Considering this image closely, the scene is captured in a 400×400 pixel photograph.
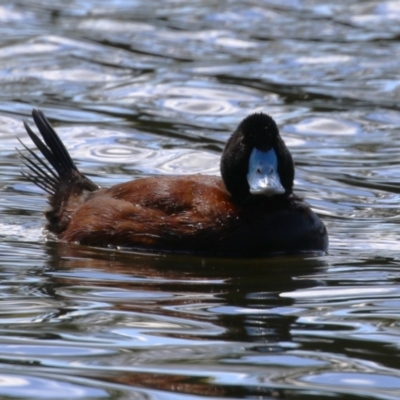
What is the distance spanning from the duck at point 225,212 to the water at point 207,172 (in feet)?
0.35

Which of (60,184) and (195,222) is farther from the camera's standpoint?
(60,184)

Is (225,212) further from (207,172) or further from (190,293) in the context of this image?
(207,172)

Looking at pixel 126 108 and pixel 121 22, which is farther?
pixel 121 22

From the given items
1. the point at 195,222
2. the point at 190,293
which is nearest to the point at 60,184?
the point at 195,222

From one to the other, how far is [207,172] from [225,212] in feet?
9.58

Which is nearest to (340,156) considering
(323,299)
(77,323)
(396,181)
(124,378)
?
(396,181)

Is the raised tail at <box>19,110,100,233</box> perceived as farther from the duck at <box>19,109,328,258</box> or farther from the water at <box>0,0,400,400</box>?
the duck at <box>19,109,328,258</box>

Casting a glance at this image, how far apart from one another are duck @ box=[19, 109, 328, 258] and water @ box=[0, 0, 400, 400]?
0.11 meters

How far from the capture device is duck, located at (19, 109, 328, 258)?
18.6 feet

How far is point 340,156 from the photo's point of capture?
920cm

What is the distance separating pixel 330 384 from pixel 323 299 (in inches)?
47.8

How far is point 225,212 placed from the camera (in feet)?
18.7

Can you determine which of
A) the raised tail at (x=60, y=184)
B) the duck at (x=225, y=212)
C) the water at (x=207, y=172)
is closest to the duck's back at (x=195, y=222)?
the duck at (x=225, y=212)

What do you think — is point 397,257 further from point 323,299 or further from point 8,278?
point 8,278
